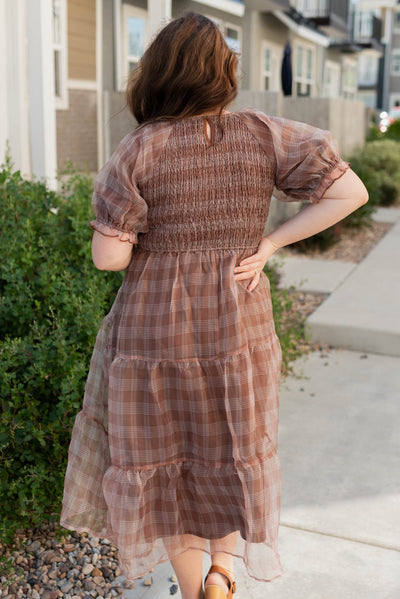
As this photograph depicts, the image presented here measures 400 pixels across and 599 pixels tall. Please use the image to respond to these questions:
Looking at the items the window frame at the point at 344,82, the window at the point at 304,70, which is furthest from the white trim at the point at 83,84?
the window frame at the point at 344,82

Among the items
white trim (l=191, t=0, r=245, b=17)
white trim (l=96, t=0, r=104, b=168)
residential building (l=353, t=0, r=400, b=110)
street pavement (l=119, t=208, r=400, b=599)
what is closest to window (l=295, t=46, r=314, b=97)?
white trim (l=191, t=0, r=245, b=17)

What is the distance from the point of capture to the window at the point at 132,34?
9820mm

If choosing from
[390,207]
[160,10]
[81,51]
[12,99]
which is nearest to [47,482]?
[12,99]

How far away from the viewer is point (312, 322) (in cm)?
541

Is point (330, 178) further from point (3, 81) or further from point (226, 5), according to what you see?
point (226, 5)

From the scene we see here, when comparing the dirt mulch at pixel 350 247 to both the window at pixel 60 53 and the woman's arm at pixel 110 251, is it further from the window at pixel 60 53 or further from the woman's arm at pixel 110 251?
the woman's arm at pixel 110 251

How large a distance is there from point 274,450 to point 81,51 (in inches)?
299

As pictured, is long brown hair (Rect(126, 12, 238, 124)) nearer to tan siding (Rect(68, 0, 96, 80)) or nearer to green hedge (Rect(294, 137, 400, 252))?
tan siding (Rect(68, 0, 96, 80))

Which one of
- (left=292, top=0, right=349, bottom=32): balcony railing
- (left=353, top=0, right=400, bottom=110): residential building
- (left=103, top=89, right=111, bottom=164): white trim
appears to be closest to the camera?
(left=103, top=89, right=111, bottom=164): white trim

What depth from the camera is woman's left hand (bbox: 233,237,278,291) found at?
209 centimetres

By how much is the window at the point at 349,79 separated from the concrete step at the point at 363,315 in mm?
21310

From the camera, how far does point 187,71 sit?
1931mm

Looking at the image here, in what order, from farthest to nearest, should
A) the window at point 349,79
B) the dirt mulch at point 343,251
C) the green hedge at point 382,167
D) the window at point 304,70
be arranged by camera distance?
the window at point 349,79
the window at point 304,70
the green hedge at point 382,167
the dirt mulch at point 343,251

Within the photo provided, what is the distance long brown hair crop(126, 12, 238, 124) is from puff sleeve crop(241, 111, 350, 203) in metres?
0.15
